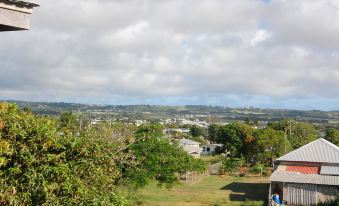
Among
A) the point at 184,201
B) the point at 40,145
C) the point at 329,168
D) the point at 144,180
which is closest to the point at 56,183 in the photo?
the point at 40,145

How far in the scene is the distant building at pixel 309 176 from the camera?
2836 centimetres

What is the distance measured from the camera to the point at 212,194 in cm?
3297

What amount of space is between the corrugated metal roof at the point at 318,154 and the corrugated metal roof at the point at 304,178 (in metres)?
2.25

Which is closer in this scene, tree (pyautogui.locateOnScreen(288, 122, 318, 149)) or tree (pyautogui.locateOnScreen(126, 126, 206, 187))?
tree (pyautogui.locateOnScreen(126, 126, 206, 187))

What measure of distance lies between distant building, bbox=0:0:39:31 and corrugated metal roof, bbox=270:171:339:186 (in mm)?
27268

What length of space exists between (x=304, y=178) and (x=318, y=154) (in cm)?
401

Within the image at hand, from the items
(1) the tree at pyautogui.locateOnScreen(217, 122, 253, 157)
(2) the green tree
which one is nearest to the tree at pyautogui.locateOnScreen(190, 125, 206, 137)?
(1) the tree at pyautogui.locateOnScreen(217, 122, 253, 157)

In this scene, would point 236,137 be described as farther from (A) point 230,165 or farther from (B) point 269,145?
(A) point 230,165

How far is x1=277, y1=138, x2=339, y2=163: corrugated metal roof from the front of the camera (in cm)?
3131

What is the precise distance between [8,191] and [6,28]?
223 cm

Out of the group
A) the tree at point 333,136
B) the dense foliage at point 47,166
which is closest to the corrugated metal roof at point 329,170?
the dense foliage at point 47,166

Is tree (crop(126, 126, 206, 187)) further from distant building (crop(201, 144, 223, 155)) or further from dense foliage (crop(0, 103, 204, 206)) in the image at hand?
distant building (crop(201, 144, 223, 155))

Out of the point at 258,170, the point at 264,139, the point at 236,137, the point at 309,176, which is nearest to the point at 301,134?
the point at 236,137

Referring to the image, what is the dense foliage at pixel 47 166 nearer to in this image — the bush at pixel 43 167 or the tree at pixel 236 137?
the bush at pixel 43 167
